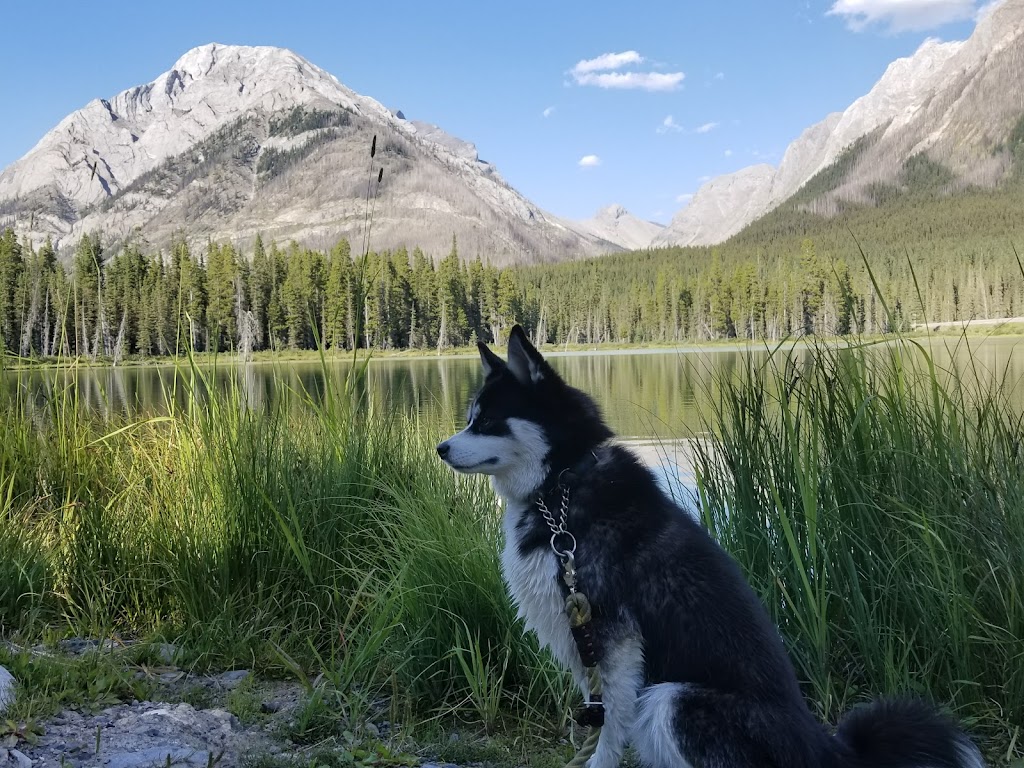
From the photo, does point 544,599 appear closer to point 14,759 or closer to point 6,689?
point 14,759

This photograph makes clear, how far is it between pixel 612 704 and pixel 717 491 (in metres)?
2.14

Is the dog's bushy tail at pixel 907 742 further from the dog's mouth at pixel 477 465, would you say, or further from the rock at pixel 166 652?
the rock at pixel 166 652

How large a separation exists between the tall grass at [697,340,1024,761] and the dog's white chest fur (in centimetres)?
124

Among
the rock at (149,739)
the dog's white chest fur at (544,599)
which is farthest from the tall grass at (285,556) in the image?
the dog's white chest fur at (544,599)

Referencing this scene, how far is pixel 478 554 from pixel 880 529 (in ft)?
7.35

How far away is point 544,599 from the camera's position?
2.99 m

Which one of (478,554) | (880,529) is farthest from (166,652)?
(880,529)

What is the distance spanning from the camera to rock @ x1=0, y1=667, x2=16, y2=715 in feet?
10.7

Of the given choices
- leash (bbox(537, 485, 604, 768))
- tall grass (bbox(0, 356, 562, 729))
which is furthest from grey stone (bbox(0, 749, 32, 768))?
leash (bbox(537, 485, 604, 768))

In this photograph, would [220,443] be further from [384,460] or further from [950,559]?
[950,559]

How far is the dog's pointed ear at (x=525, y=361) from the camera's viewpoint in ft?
10.5

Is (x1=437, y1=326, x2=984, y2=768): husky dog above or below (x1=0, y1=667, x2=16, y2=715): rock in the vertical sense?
above

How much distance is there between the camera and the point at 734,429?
454 cm

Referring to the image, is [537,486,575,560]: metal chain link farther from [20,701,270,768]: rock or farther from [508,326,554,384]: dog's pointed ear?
[20,701,270,768]: rock
